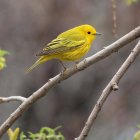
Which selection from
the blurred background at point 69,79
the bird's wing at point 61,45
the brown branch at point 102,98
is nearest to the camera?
the brown branch at point 102,98

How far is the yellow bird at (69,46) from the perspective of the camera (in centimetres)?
478

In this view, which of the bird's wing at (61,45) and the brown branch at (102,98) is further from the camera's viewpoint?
the bird's wing at (61,45)

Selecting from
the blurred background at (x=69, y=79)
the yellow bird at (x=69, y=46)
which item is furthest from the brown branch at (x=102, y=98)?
the blurred background at (x=69, y=79)

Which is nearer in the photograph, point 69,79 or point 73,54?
point 73,54

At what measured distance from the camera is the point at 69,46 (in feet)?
16.5

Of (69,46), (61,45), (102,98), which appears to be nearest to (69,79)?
(69,46)

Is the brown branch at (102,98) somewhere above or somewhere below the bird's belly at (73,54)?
below

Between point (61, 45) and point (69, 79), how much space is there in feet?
19.2

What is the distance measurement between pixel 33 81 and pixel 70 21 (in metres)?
1.29

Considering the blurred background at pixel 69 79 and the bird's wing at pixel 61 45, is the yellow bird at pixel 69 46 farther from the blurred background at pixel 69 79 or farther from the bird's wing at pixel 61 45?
the blurred background at pixel 69 79

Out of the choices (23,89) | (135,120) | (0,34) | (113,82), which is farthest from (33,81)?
(113,82)

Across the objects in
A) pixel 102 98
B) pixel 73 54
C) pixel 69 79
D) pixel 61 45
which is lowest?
pixel 102 98

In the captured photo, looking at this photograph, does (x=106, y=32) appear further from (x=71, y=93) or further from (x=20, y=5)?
(x=20, y=5)

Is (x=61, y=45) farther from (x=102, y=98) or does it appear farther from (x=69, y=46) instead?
(x=102, y=98)
